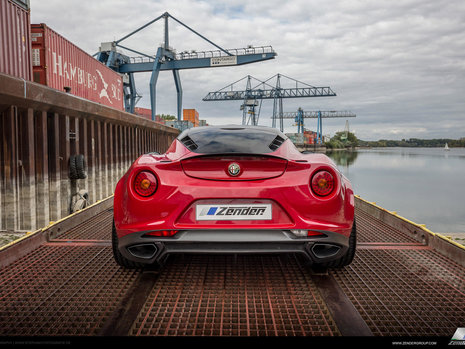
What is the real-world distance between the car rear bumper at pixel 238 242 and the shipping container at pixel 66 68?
347 inches

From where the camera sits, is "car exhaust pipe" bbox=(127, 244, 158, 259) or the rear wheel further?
the rear wheel

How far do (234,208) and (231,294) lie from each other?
1.98 feet

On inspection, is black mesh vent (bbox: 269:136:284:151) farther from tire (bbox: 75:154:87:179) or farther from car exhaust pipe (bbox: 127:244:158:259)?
tire (bbox: 75:154:87:179)

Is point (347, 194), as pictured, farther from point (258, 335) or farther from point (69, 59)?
point (69, 59)

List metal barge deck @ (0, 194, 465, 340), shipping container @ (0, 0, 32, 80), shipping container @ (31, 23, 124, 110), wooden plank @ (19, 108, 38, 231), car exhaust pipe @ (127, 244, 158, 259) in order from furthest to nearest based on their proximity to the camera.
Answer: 1. shipping container @ (31, 23, 124, 110)
2. shipping container @ (0, 0, 32, 80)
3. wooden plank @ (19, 108, 38, 231)
4. car exhaust pipe @ (127, 244, 158, 259)
5. metal barge deck @ (0, 194, 465, 340)

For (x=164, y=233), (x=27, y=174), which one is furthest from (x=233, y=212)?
(x=27, y=174)

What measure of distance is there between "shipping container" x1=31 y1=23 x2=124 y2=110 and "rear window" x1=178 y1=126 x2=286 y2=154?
8.21 meters

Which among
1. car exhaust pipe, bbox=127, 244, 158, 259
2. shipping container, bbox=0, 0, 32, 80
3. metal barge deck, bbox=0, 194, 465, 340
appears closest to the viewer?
metal barge deck, bbox=0, 194, 465, 340

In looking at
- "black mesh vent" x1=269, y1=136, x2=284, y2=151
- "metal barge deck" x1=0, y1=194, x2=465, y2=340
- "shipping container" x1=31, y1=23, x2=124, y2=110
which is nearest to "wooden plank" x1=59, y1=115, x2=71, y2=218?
"shipping container" x1=31, y1=23, x2=124, y2=110

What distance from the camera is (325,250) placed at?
2393 mm

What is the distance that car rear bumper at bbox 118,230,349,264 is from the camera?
2271 mm

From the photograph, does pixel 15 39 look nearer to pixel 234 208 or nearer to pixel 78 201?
pixel 78 201

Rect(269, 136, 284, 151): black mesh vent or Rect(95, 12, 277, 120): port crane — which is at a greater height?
Rect(95, 12, 277, 120): port crane

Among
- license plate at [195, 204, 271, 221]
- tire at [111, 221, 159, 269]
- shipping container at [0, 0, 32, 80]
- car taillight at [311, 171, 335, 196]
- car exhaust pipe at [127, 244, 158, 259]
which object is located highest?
shipping container at [0, 0, 32, 80]
